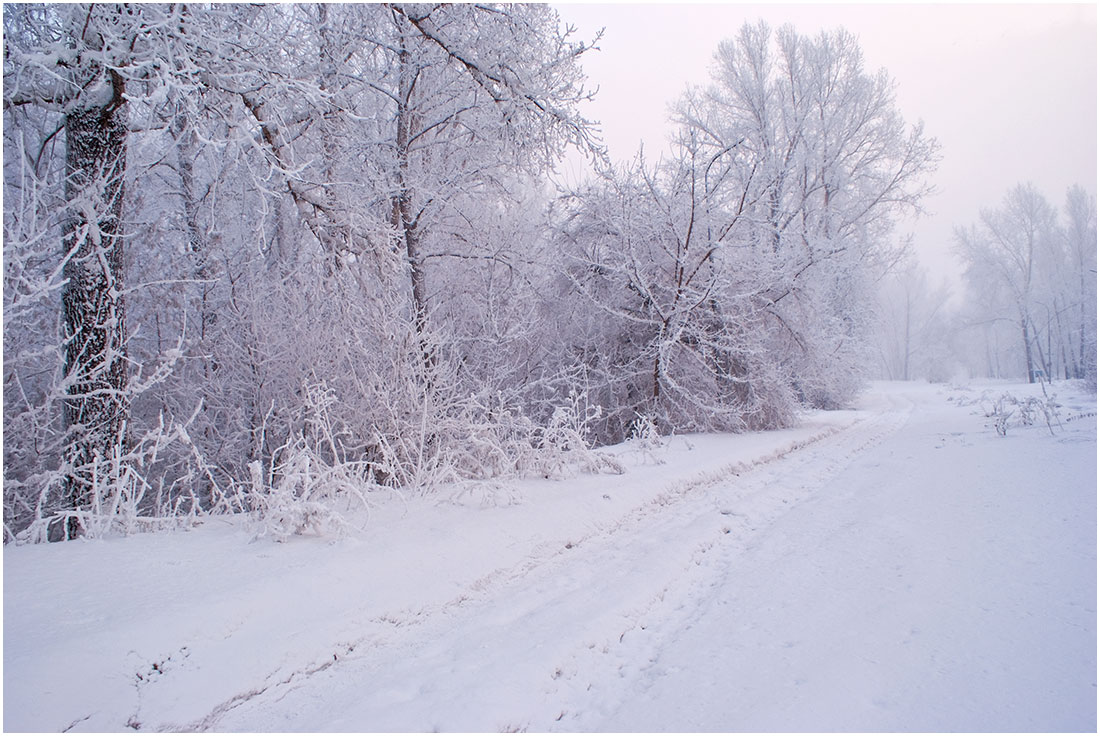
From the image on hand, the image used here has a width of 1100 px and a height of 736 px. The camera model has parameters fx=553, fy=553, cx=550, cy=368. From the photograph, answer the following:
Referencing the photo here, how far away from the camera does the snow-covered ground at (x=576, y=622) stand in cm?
226

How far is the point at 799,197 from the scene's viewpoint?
20.4 metres

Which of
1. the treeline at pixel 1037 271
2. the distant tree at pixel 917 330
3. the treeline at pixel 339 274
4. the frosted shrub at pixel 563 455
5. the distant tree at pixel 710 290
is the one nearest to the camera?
the treeline at pixel 339 274

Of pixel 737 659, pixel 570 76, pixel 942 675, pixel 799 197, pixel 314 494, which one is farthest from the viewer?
pixel 799 197

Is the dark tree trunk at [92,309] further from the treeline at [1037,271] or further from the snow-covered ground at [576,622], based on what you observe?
the treeline at [1037,271]

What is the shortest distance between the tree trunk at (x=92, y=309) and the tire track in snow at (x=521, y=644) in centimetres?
322

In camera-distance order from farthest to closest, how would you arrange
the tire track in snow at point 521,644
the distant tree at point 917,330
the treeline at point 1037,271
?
the distant tree at point 917,330
the treeline at point 1037,271
the tire track in snow at point 521,644

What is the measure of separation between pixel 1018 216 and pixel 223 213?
4068cm

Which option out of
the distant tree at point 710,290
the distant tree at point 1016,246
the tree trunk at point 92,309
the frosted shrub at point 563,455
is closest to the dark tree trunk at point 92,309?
the tree trunk at point 92,309

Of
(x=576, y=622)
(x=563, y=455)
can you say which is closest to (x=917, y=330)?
(x=563, y=455)

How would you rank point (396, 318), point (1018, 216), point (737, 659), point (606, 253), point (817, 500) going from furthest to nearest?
point (1018, 216) → point (606, 253) → point (396, 318) → point (817, 500) → point (737, 659)

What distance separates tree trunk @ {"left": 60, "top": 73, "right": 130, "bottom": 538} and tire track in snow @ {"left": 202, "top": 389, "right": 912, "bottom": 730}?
127 inches

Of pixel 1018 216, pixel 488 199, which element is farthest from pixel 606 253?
pixel 1018 216

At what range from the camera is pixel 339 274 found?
6395 mm

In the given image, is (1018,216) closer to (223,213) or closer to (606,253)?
(606,253)
